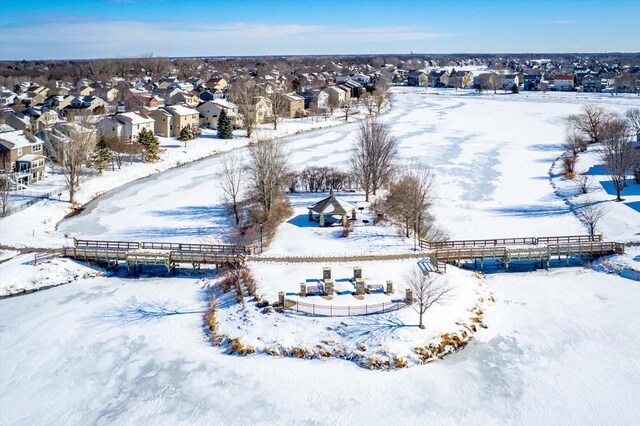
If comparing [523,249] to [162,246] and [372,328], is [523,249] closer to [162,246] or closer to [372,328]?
[372,328]

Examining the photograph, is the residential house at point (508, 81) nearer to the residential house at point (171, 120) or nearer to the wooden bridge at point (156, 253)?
the residential house at point (171, 120)

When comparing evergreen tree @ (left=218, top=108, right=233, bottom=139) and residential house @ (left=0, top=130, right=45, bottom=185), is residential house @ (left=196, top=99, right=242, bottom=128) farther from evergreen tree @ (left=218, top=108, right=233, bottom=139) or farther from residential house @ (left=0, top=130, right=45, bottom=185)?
residential house @ (left=0, top=130, right=45, bottom=185)

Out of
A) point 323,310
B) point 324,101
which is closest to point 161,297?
point 323,310

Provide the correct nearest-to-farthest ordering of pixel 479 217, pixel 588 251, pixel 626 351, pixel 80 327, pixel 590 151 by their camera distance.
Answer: pixel 626 351 → pixel 80 327 → pixel 588 251 → pixel 479 217 → pixel 590 151

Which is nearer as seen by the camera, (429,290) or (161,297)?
(429,290)

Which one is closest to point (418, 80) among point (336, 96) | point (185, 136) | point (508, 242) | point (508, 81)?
point (508, 81)

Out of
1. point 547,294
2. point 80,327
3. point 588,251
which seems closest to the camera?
point 80,327

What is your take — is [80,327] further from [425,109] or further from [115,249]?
[425,109]
